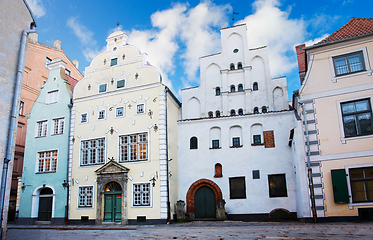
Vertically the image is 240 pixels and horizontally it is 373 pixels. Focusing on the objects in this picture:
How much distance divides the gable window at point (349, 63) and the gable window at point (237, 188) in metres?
8.98

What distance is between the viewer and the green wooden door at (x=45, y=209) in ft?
73.0

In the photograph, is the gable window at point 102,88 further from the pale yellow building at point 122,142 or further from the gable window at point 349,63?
the gable window at point 349,63

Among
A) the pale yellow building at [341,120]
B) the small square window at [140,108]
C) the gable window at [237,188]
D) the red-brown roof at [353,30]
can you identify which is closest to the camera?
the pale yellow building at [341,120]

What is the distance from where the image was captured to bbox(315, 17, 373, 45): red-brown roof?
15.4 m

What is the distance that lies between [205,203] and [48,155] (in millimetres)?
12764

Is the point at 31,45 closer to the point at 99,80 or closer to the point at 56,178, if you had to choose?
the point at 99,80

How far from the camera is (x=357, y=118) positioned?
48.2ft

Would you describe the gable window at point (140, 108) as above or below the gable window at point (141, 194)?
above

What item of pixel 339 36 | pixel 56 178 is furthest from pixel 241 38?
pixel 56 178

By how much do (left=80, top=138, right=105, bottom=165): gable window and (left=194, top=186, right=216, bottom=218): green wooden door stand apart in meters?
7.23

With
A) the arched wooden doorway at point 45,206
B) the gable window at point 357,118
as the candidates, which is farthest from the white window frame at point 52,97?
the gable window at point 357,118

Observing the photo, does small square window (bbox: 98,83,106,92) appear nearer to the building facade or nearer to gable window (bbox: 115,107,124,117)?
gable window (bbox: 115,107,124,117)

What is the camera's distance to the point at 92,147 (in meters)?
22.2

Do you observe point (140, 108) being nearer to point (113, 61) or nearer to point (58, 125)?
point (113, 61)
